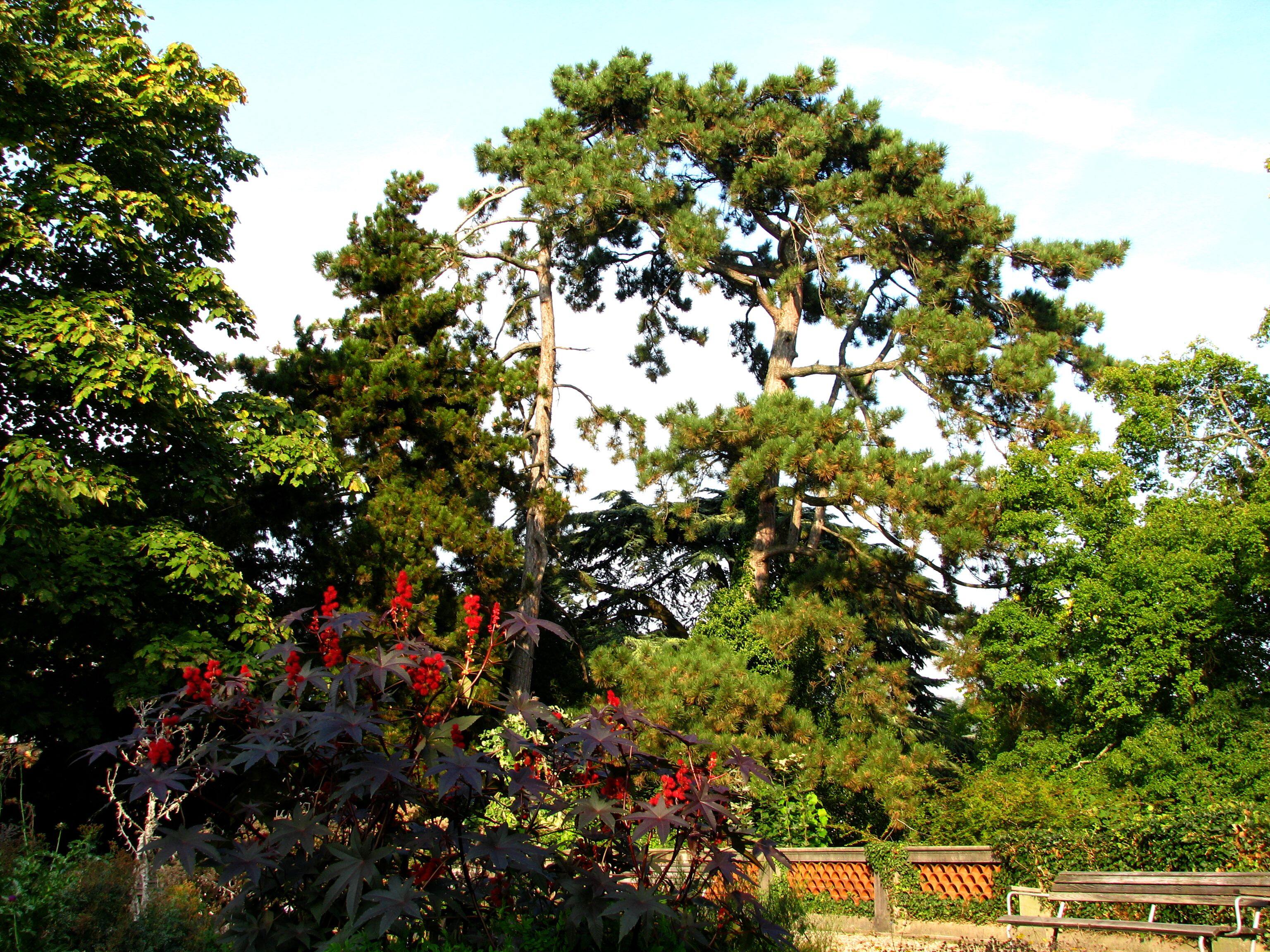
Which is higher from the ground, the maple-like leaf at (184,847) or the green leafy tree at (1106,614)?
the green leafy tree at (1106,614)

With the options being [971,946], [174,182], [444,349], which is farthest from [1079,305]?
[174,182]

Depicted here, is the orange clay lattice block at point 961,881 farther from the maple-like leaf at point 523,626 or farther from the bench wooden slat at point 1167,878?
the maple-like leaf at point 523,626

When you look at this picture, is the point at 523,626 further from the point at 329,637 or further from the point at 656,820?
the point at 656,820

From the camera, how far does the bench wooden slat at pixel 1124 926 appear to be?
5969 millimetres

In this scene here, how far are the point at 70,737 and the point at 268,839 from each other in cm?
789

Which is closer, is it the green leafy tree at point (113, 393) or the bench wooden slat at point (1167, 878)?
the bench wooden slat at point (1167, 878)

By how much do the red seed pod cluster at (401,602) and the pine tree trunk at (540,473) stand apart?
29.8ft

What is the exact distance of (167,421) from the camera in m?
10.7

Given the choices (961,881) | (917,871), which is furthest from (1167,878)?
(917,871)

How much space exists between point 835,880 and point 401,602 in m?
9.17

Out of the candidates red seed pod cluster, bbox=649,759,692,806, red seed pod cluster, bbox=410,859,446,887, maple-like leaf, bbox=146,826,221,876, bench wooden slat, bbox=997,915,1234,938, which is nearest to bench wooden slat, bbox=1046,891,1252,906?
bench wooden slat, bbox=997,915,1234,938

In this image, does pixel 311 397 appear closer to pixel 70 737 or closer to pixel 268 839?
pixel 70 737

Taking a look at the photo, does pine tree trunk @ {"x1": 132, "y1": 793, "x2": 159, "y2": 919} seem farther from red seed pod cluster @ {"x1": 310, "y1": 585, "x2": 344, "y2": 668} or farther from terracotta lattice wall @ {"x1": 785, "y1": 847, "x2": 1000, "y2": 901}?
terracotta lattice wall @ {"x1": 785, "y1": 847, "x2": 1000, "y2": 901}

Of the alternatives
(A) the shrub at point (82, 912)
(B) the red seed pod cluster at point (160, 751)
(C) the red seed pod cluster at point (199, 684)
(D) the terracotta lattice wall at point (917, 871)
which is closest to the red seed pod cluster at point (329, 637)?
(C) the red seed pod cluster at point (199, 684)
